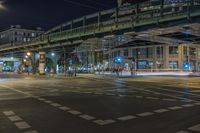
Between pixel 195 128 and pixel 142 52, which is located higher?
pixel 142 52

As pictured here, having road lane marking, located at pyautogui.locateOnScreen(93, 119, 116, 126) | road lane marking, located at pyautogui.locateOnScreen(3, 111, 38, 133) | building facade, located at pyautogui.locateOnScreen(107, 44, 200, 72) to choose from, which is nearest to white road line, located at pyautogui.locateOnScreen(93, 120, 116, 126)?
road lane marking, located at pyautogui.locateOnScreen(93, 119, 116, 126)

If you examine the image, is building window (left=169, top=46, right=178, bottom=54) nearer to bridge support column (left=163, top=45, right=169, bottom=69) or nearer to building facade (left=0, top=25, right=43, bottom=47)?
bridge support column (left=163, top=45, right=169, bottom=69)

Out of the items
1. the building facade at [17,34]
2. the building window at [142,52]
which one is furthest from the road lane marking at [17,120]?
the building facade at [17,34]

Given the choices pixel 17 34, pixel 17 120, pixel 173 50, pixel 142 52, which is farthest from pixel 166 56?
pixel 17 34

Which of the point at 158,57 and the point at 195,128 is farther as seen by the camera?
the point at 158,57

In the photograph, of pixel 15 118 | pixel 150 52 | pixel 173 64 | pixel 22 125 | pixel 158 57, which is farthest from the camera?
pixel 150 52

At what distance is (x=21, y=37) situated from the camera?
6260 inches

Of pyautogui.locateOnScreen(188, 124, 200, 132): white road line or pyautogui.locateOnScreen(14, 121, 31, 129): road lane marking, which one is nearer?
pyautogui.locateOnScreen(188, 124, 200, 132): white road line

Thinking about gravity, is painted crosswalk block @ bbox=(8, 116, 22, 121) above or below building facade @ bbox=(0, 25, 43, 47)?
below

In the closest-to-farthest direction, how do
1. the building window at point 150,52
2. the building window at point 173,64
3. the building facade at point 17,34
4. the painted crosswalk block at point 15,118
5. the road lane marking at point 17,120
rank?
the road lane marking at point 17,120
the painted crosswalk block at point 15,118
the building window at point 173,64
the building window at point 150,52
the building facade at point 17,34

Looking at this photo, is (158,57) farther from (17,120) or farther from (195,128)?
(195,128)

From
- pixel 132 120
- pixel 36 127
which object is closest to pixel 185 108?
pixel 132 120

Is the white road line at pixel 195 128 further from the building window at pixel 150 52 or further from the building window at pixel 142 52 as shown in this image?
the building window at pixel 142 52

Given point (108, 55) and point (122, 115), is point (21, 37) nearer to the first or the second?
point (108, 55)
